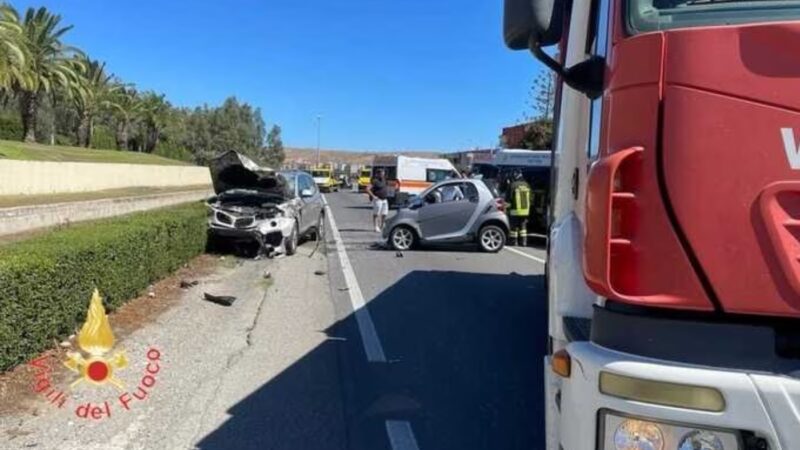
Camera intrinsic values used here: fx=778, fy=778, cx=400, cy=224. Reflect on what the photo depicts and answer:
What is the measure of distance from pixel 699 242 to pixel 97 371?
5556mm

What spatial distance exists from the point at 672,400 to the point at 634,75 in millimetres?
946

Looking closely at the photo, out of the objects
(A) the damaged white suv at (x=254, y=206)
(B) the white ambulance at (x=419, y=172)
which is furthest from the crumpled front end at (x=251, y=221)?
(B) the white ambulance at (x=419, y=172)

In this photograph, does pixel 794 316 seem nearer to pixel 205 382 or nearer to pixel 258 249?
pixel 205 382

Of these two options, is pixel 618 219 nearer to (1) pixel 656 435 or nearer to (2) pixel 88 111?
(1) pixel 656 435

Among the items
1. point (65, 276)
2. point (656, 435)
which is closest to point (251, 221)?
point (65, 276)

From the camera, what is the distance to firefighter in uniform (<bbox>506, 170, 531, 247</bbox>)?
1961cm

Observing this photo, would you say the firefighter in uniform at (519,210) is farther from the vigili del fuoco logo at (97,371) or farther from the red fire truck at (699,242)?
the red fire truck at (699,242)

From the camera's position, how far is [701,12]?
7.70ft

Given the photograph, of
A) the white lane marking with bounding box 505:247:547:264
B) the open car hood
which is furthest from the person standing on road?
the open car hood

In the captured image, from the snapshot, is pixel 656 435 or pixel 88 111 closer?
pixel 656 435

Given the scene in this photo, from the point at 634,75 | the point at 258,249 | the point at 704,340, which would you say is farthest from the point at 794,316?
the point at 258,249

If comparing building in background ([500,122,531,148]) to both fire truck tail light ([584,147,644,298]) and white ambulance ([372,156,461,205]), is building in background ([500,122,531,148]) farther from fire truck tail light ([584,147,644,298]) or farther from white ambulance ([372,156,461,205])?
fire truck tail light ([584,147,644,298])

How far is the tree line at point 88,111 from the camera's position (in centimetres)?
4656

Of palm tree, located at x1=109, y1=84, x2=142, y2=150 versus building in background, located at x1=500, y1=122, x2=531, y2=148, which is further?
palm tree, located at x1=109, y1=84, x2=142, y2=150
